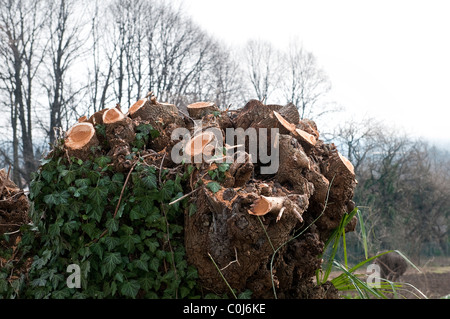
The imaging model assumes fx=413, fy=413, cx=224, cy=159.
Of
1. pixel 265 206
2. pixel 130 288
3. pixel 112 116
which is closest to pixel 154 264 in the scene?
pixel 130 288

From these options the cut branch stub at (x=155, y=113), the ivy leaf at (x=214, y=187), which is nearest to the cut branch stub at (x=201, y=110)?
→ the cut branch stub at (x=155, y=113)

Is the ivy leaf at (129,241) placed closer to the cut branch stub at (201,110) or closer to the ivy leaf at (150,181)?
the ivy leaf at (150,181)

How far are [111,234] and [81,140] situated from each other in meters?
0.91

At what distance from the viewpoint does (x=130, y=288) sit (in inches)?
124

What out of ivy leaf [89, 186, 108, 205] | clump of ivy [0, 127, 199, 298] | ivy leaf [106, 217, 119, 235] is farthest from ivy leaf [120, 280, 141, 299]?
ivy leaf [89, 186, 108, 205]

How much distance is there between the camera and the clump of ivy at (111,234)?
3.20m

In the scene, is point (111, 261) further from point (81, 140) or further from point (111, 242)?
point (81, 140)

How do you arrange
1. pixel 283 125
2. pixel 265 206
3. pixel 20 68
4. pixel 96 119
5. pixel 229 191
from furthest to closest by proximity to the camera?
pixel 20 68 → pixel 96 119 → pixel 283 125 → pixel 229 191 → pixel 265 206

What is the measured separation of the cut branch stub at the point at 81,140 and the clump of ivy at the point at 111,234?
0.37 ft

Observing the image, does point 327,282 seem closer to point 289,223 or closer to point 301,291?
point 301,291

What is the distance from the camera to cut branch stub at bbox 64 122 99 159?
11.6 ft

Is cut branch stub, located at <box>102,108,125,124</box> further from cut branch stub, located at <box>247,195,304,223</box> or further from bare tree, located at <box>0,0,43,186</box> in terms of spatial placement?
bare tree, located at <box>0,0,43,186</box>
